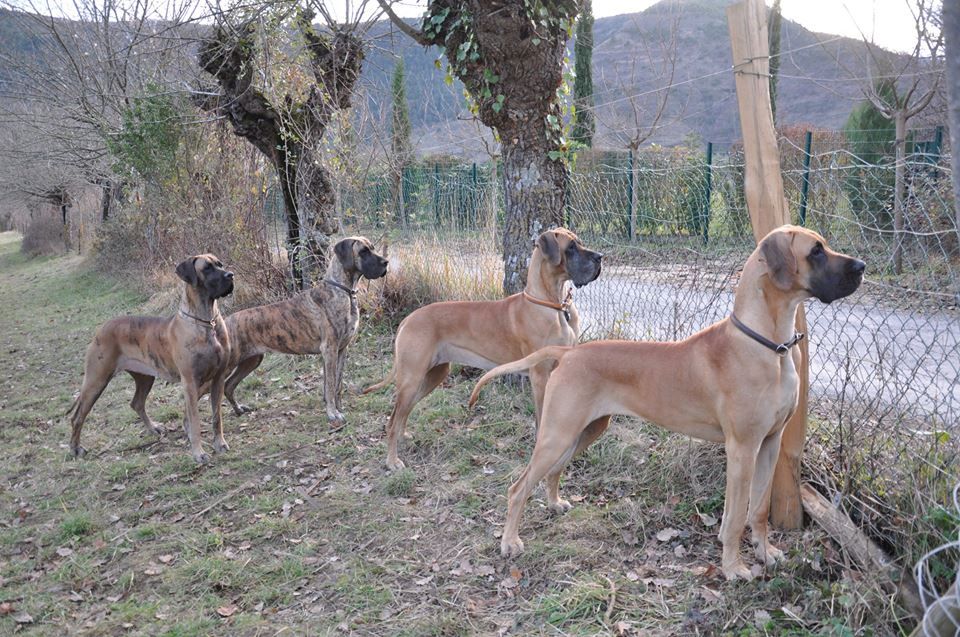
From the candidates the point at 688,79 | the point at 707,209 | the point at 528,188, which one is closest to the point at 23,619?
the point at 528,188

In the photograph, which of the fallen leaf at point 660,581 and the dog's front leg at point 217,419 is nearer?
the fallen leaf at point 660,581

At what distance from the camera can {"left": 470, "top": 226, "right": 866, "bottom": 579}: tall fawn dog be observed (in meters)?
3.13

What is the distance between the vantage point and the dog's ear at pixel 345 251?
6981 millimetres

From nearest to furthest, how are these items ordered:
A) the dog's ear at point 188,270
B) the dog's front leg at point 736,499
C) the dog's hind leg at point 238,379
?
the dog's front leg at point 736,499 < the dog's ear at point 188,270 < the dog's hind leg at point 238,379

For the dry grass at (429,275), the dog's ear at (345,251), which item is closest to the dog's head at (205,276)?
the dog's ear at (345,251)

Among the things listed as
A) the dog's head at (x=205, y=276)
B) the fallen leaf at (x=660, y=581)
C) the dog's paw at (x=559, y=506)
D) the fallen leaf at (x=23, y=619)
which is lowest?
the fallen leaf at (x=23, y=619)

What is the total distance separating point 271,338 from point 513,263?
2563mm

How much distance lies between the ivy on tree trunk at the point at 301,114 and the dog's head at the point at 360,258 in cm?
323

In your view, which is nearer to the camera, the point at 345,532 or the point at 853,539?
the point at 853,539

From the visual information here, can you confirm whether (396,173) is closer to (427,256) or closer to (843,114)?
(427,256)

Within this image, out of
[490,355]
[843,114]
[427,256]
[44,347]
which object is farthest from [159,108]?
[843,114]

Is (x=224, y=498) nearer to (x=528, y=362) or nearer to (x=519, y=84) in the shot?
(x=528, y=362)

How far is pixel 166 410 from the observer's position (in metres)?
7.73

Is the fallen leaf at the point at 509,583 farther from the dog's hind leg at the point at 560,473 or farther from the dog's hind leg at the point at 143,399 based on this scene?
the dog's hind leg at the point at 143,399
